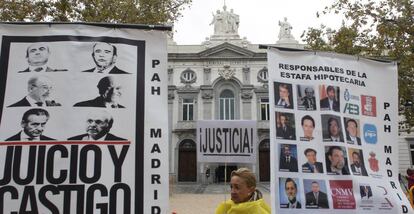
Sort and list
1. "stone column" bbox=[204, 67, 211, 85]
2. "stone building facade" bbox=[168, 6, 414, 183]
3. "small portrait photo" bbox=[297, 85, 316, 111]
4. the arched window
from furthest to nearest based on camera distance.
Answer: "stone column" bbox=[204, 67, 211, 85], the arched window, "stone building facade" bbox=[168, 6, 414, 183], "small portrait photo" bbox=[297, 85, 316, 111]

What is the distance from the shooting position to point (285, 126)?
414 cm

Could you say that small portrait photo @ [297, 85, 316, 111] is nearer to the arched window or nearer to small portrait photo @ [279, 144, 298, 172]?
small portrait photo @ [279, 144, 298, 172]

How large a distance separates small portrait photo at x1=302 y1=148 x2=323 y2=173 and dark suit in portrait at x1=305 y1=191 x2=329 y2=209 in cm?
21

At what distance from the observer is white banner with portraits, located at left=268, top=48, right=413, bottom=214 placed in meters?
4.06

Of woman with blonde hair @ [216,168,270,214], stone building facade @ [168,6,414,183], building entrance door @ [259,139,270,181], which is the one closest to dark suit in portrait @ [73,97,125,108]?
woman with blonde hair @ [216,168,270,214]

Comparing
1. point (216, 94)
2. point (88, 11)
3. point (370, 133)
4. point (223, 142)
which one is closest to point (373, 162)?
point (370, 133)

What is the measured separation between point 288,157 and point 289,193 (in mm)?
341

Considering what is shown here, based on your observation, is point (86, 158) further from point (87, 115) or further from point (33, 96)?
point (33, 96)

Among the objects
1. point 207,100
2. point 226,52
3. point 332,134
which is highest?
point 226,52

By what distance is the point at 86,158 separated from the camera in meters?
3.07

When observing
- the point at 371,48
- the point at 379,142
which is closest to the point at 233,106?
the point at 371,48

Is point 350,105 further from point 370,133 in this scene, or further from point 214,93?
point 214,93

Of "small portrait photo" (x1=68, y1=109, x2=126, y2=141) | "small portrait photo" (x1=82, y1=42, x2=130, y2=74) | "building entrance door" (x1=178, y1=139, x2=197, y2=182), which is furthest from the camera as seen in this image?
"building entrance door" (x1=178, y1=139, x2=197, y2=182)

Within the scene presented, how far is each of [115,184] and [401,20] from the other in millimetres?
14177
